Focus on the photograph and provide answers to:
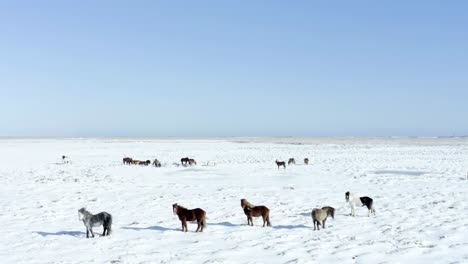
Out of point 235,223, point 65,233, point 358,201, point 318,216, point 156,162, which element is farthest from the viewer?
point 156,162

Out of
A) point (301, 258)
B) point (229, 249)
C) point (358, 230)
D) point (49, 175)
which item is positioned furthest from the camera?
point (49, 175)

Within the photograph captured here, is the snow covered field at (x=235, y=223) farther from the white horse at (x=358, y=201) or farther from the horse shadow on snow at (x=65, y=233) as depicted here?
the white horse at (x=358, y=201)

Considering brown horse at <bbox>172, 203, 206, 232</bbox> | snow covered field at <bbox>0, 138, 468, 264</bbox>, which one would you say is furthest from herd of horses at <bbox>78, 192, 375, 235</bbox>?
snow covered field at <bbox>0, 138, 468, 264</bbox>

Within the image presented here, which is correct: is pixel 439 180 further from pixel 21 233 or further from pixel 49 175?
pixel 49 175

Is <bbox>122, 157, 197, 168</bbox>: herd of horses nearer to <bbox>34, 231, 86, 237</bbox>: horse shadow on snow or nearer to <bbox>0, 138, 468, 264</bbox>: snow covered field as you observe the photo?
<bbox>0, 138, 468, 264</bbox>: snow covered field

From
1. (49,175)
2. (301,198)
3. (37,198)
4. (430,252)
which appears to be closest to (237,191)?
(301,198)

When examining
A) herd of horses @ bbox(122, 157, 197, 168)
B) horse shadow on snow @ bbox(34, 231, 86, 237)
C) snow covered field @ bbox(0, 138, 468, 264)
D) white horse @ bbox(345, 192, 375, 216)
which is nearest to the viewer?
snow covered field @ bbox(0, 138, 468, 264)

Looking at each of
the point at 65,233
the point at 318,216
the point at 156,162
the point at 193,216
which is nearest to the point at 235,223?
the point at 193,216

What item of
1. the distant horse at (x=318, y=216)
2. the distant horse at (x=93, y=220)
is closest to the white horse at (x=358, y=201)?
the distant horse at (x=318, y=216)

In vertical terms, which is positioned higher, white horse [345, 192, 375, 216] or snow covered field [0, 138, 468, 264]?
white horse [345, 192, 375, 216]

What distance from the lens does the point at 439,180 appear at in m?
23.5

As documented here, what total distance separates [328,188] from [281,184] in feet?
10.1

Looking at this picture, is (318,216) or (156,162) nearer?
(318,216)

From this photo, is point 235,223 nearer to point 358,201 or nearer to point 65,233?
point 358,201
